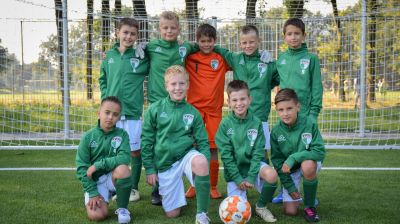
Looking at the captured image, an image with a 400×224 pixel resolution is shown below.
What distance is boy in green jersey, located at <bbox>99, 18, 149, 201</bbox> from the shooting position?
4320mm

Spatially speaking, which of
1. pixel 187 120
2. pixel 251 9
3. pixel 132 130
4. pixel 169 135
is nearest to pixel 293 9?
pixel 251 9

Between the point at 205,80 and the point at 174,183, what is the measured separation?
1.14 metres

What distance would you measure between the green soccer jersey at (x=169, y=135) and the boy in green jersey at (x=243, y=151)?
0.64 ft

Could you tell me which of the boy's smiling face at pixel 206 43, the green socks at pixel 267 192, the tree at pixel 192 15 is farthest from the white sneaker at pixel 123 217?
the tree at pixel 192 15

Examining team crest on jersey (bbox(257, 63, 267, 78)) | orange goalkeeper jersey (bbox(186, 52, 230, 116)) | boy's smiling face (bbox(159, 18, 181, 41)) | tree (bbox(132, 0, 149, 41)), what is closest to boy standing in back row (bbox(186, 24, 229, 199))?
orange goalkeeper jersey (bbox(186, 52, 230, 116))

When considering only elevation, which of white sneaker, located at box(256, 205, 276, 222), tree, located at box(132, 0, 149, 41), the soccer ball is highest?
tree, located at box(132, 0, 149, 41)

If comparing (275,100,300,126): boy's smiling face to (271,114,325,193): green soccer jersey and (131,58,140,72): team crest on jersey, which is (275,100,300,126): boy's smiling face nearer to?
(271,114,325,193): green soccer jersey

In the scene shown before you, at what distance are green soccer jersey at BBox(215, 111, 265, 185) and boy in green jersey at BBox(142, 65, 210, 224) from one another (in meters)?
0.16

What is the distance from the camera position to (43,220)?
Answer: 3.53 metres

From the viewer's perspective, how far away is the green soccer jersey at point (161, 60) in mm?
4332

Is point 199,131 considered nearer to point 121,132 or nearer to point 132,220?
point 121,132

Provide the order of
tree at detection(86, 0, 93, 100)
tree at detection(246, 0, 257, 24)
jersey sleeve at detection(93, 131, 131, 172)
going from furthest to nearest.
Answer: tree at detection(246, 0, 257, 24)
tree at detection(86, 0, 93, 100)
jersey sleeve at detection(93, 131, 131, 172)

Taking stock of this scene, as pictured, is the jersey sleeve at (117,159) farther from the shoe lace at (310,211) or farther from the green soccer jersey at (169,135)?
the shoe lace at (310,211)

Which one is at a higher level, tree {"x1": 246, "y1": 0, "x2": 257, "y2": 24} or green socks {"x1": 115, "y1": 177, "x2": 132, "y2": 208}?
tree {"x1": 246, "y1": 0, "x2": 257, "y2": 24}
